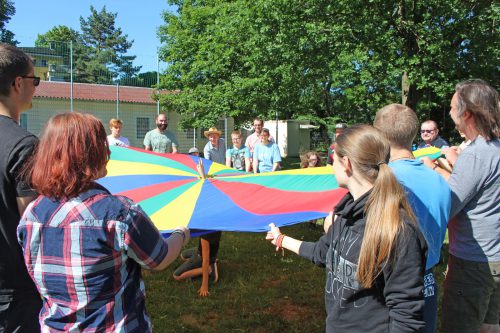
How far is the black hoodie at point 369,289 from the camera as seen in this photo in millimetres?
1392

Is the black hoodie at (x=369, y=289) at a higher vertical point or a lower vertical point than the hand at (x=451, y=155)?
lower

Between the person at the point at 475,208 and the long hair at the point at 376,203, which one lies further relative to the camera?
the person at the point at 475,208

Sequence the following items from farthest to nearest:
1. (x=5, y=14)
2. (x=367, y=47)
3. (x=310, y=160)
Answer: (x=5, y=14)
(x=367, y=47)
(x=310, y=160)

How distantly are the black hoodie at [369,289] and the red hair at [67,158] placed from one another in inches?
35.0

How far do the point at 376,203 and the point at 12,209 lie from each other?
1284 mm

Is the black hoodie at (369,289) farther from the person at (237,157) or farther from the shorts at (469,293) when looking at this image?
the person at (237,157)

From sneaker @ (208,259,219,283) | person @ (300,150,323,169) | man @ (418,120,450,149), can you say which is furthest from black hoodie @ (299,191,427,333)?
person @ (300,150,323,169)

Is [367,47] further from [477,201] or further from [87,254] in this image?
[87,254]

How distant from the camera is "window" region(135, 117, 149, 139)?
15.1m

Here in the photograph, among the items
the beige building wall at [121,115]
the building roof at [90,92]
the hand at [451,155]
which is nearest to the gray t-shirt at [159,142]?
the hand at [451,155]

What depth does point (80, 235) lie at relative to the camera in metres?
1.29

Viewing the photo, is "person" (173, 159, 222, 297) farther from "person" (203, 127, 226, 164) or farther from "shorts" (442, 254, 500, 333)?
"shorts" (442, 254, 500, 333)

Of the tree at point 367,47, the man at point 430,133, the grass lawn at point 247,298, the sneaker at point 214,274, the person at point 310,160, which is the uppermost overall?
the tree at point 367,47

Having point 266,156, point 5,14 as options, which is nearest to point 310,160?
point 266,156
